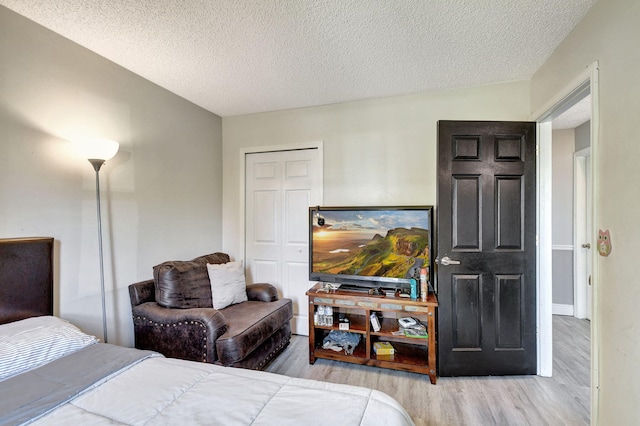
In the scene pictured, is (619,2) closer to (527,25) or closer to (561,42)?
(527,25)

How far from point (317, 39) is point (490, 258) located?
2174 mm

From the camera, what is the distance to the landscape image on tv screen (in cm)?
248

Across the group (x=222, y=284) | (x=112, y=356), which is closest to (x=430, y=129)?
(x=222, y=284)

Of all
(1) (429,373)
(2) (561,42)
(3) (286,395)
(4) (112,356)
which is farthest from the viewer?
(1) (429,373)

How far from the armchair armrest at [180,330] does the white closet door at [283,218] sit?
1210 millimetres

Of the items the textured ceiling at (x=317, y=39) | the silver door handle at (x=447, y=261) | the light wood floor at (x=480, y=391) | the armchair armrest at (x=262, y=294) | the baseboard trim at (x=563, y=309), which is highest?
the textured ceiling at (x=317, y=39)

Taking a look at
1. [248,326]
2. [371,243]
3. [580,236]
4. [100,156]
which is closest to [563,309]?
[580,236]

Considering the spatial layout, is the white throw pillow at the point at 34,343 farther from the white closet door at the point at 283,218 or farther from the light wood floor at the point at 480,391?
the white closet door at the point at 283,218

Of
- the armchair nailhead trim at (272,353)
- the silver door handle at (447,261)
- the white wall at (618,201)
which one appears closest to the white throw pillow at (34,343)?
the armchair nailhead trim at (272,353)

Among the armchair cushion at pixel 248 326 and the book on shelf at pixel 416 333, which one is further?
the book on shelf at pixel 416 333

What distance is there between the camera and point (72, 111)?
6.49 feet

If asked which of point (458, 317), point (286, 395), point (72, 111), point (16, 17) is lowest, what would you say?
point (458, 317)

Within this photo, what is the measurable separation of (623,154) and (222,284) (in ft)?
9.56

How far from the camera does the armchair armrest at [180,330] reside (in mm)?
1974
